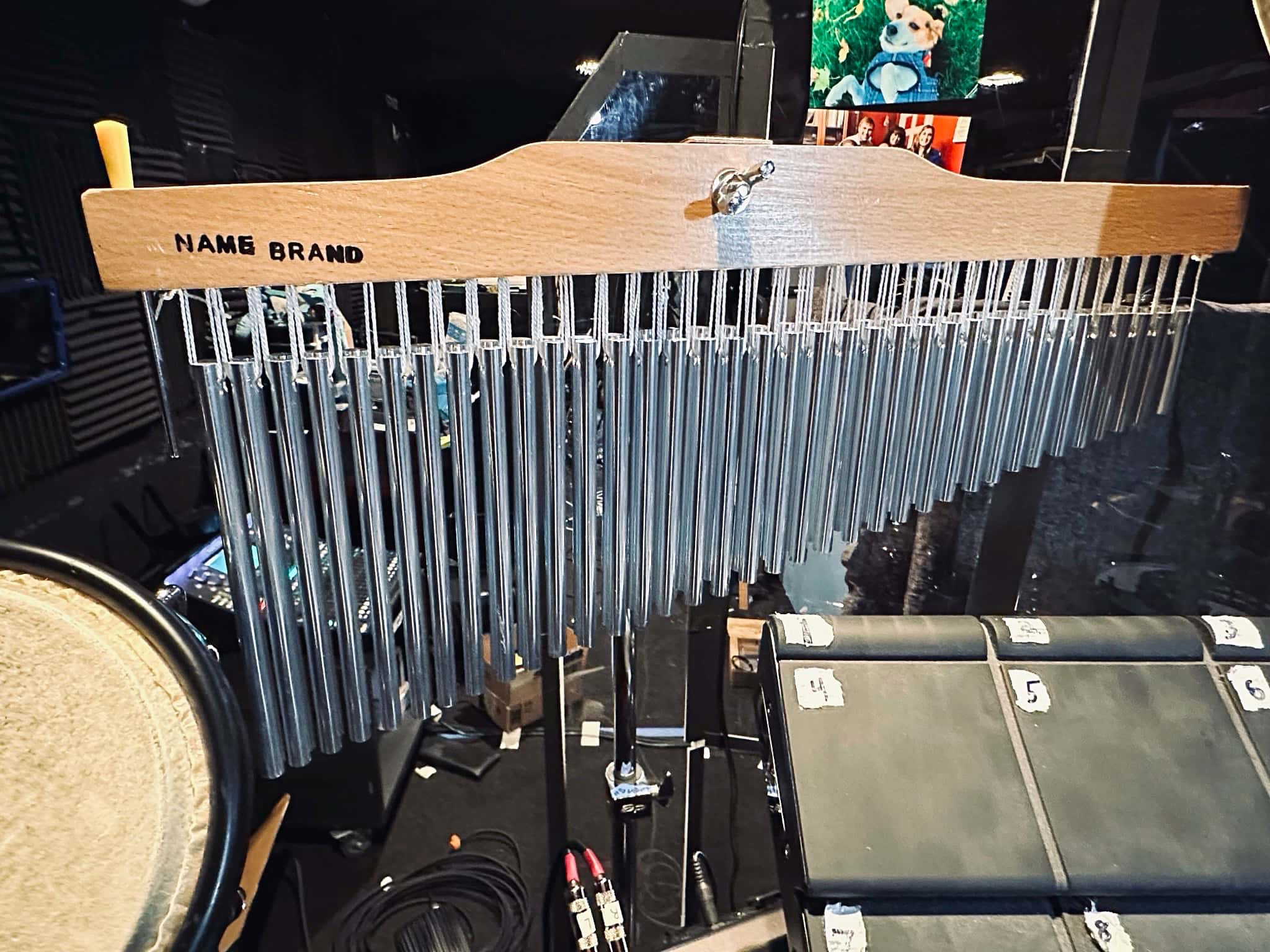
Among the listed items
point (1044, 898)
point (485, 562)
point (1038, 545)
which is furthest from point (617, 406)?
point (1038, 545)

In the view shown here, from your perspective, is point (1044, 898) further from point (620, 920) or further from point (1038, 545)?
point (1038, 545)

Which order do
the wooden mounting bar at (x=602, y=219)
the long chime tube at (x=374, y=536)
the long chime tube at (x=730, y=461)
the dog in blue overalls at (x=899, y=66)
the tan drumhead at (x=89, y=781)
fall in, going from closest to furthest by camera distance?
the tan drumhead at (x=89, y=781)
the wooden mounting bar at (x=602, y=219)
the long chime tube at (x=374, y=536)
the long chime tube at (x=730, y=461)
the dog in blue overalls at (x=899, y=66)

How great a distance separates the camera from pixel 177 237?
1.96 feet

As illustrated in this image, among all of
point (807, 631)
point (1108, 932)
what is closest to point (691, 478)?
point (807, 631)

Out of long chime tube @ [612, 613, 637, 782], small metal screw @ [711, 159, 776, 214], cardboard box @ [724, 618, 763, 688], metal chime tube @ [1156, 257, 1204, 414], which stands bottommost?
cardboard box @ [724, 618, 763, 688]

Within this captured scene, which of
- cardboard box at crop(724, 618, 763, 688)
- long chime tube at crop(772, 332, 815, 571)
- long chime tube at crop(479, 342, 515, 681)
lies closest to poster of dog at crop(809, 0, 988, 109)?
long chime tube at crop(772, 332, 815, 571)

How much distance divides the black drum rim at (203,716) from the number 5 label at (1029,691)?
0.76 meters

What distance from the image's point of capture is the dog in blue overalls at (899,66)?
1029 millimetres

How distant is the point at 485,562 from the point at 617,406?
0.22 m

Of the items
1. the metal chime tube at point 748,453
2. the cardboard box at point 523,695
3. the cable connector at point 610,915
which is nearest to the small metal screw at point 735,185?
the metal chime tube at point 748,453

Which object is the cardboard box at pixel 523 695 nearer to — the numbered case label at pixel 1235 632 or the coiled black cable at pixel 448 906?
the coiled black cable at pixel 448 906

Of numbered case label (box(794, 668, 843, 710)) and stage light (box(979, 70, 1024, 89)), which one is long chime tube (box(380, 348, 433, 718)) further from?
stage light (box(979, 70, 1024, 89))

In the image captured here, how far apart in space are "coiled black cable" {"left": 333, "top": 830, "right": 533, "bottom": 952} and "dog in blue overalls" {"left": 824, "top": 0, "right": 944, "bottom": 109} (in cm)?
134

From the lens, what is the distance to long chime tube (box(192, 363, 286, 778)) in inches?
26.4
